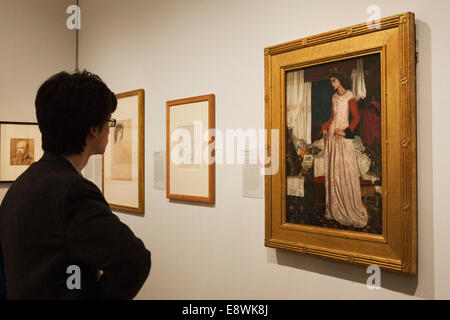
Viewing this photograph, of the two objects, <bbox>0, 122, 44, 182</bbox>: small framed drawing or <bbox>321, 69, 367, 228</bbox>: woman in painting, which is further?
<bbox>0, 122, 44, 182</bbox>: small framed drawing

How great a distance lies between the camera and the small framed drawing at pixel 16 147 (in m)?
3.64

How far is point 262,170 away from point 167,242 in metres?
1.06

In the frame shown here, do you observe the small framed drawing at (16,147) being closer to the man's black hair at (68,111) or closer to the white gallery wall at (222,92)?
the white gallery wall at (222,92)

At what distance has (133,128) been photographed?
3.23 meters

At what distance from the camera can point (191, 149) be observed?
106 inches

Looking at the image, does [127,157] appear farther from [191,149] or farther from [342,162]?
[342,162]

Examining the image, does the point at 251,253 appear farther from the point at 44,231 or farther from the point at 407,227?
the point at 44,231

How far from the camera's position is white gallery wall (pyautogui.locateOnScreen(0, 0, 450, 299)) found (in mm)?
1629

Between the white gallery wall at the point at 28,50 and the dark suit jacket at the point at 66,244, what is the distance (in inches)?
113

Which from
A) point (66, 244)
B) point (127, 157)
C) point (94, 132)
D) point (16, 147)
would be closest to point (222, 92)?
point (127, 157)

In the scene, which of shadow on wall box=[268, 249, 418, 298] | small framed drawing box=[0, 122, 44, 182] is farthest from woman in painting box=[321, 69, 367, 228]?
small framed drawing box=[0, 122, 44, 182]

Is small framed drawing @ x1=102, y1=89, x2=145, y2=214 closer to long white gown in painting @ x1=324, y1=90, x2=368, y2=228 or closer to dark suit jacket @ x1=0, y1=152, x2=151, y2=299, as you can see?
long white gown in painting @ x1=324, y1=90, x2=368, y2=228
